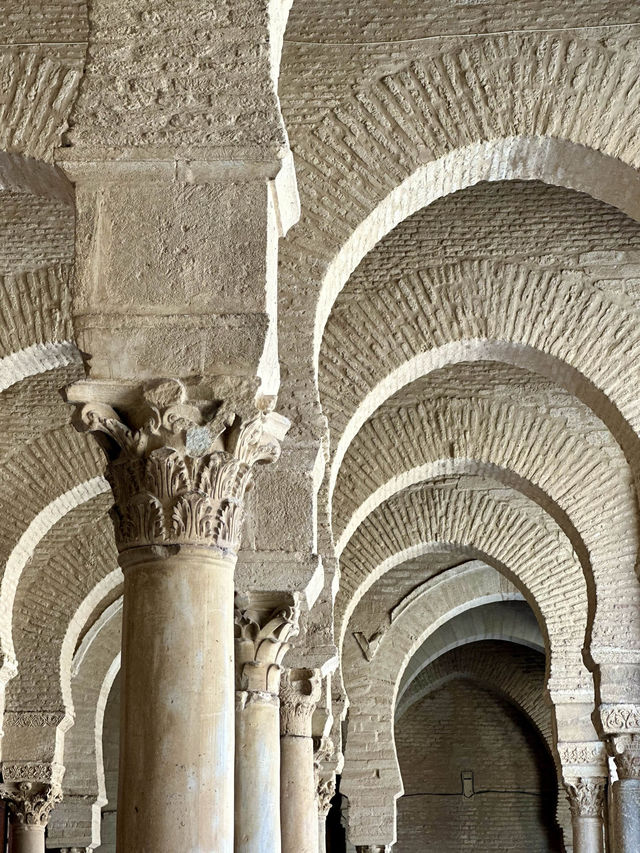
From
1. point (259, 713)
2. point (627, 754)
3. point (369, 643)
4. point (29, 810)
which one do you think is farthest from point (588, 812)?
point (259, 713)

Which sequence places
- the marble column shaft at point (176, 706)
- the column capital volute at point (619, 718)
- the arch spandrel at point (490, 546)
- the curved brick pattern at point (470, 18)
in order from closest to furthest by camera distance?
the marble column shaft at point (176, 706)
the curved brick pattern at point (470, 18)
the column capital volute at point (619, 718)
the arch spandrel at point (490, 546)

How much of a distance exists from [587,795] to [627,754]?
3.06 meters

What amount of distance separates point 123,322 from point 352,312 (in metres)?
5.18

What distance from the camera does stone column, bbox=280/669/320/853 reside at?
26.5 feet

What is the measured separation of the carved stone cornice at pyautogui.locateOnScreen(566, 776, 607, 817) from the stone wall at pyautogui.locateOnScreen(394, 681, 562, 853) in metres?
9.11

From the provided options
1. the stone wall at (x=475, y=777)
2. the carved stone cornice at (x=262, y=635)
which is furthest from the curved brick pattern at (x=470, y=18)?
the stone wall at (x=475, y=777)

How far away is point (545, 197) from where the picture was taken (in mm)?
9195

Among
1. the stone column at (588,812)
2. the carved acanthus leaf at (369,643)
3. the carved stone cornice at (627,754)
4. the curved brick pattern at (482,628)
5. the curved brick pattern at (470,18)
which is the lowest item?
the stone column at (588,812)

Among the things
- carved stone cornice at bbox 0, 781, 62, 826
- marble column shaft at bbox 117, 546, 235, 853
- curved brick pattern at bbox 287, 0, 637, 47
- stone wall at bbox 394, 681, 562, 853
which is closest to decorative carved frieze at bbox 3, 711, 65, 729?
carved stone cornice at bbox 0, 781, 62, 826

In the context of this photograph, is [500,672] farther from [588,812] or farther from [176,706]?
[176,706]

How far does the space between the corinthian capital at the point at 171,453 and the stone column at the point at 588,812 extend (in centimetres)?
1056

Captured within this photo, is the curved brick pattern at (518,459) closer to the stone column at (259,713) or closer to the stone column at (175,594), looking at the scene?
the stone column at (259,713)

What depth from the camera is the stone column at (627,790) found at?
10.8 metres

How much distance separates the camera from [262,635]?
670 cm
